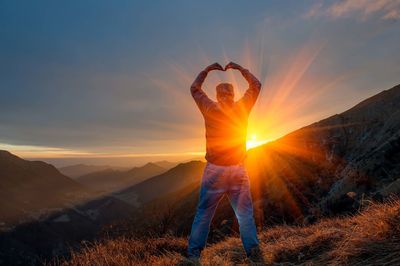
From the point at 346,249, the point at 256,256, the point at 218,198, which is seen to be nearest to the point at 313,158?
the point at 218,198

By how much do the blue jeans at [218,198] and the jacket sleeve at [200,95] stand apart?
3.24ft

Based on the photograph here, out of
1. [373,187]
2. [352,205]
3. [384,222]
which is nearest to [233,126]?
[384,222]

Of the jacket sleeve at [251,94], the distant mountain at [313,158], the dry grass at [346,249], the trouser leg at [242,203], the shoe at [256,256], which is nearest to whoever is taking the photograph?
the dry grass at [346,249]

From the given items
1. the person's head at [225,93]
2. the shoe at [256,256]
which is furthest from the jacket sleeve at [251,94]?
the shoe at [256,256]

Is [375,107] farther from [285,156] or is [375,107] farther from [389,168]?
[389,168]

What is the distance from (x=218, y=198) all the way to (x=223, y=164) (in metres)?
0.59

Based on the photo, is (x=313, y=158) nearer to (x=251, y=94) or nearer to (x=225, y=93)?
(x=251, y=94)

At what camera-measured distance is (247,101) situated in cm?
597

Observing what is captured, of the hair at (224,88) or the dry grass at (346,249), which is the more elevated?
the hair at (224,88)

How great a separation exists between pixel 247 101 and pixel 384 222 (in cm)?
288

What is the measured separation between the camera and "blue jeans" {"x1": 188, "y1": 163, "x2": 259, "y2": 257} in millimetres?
5793

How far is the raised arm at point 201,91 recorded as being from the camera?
19.2 feet

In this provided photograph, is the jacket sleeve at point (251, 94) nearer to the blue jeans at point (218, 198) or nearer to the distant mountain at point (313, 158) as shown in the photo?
the blue jeans at point (218, 198)

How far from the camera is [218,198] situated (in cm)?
590
